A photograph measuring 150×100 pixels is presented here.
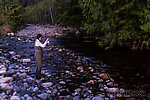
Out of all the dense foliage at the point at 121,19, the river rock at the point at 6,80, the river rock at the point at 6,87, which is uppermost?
the dense foliage at the point at 121,19

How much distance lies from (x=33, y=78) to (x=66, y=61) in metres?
4.02

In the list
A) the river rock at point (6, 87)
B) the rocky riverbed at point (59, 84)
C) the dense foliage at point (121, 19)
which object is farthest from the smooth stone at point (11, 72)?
the dense foliage at point (121, 19)

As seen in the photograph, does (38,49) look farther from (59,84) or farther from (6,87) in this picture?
(6,87)

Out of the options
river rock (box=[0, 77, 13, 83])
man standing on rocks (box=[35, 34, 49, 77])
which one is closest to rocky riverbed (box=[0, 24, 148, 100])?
river rock (box=[0, 77, 13, 83])

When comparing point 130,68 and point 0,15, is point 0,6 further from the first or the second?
point 130,68

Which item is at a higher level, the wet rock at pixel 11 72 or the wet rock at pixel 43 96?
the wet rock at pixel 11 72

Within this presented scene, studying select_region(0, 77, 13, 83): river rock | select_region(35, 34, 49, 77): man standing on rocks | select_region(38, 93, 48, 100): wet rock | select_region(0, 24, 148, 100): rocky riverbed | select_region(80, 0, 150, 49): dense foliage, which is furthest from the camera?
select_region(80, 0, 150, 49): dense foliage

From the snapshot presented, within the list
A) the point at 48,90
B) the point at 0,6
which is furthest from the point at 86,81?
the point at 0,6

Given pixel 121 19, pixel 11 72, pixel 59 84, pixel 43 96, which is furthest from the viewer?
pixel 121 19

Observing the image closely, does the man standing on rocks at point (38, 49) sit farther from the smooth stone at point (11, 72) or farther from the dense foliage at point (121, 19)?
the dense foliage at point (121, 19)

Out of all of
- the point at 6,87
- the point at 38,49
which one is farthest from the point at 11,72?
the point at 38,49

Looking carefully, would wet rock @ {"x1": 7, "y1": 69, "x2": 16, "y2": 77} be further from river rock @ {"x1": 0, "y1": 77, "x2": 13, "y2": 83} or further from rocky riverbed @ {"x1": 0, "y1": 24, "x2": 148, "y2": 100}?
river rock @ {"x1": 0, "y1": 77, "x2": 13, "y2": 83}

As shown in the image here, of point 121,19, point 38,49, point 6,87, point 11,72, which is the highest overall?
point 121,19

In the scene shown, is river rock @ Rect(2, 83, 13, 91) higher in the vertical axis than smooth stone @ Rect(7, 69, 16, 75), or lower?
lower
